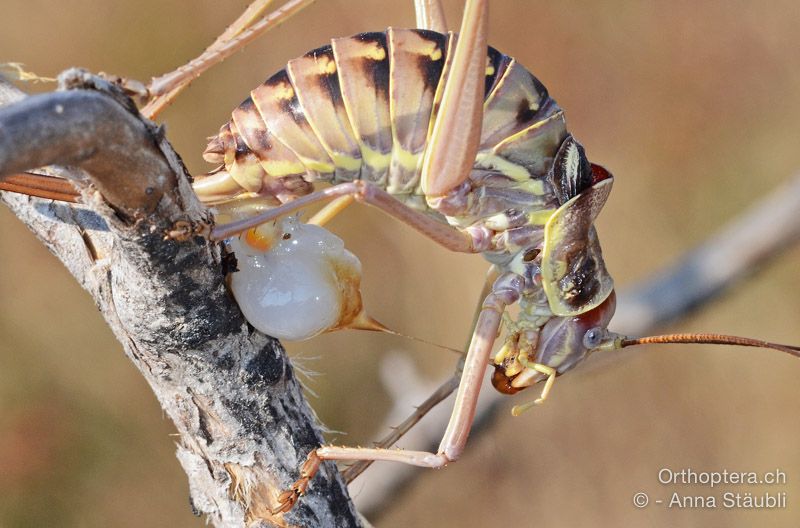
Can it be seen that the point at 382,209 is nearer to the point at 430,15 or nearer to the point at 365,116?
the point at 365,116

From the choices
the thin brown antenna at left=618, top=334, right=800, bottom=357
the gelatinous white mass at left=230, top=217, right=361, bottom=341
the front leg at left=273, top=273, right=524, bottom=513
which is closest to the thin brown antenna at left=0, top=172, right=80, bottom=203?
the gelatinous white mass at left=230, top=217, right=361, bottom=341

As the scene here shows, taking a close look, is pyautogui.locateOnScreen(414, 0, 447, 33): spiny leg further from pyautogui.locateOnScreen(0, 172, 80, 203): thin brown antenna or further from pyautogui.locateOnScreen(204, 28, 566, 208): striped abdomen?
pyautogui.locateOnScreen(0, 172, 80, 203): thin brown antenna

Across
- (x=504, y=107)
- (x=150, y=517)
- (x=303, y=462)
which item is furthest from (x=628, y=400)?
(x=303, y=462)

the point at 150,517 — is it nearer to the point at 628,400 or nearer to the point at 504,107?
the point at 628,400

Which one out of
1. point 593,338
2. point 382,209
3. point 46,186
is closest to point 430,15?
point 382,209

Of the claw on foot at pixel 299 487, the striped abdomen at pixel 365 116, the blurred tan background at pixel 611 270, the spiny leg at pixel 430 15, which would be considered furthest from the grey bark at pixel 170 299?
the blurred tan background at pixel 611 270

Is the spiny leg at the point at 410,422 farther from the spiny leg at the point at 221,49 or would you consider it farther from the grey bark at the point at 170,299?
the spiny leg at the point at 221,49
